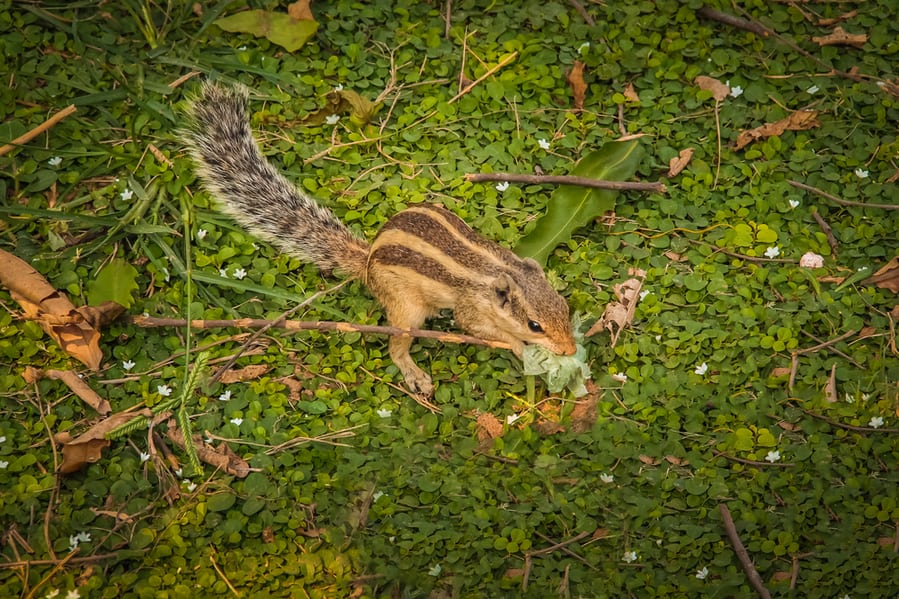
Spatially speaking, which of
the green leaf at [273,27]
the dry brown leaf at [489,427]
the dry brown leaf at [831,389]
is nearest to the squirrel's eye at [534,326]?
the dry brown leaf at [489,427]

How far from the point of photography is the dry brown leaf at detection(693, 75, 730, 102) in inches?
207

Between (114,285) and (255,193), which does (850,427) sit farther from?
(114,285)

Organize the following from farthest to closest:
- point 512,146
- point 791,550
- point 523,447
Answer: point 512,146, point 523,447, point 791,550

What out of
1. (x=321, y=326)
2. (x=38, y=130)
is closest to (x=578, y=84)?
(x=321, y=326)

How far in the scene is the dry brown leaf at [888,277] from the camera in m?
4.63

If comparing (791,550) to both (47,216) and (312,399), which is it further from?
(47,216)

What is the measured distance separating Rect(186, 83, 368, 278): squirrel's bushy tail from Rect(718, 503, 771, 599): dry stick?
2109 mm

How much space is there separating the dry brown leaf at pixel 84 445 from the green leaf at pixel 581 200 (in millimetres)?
2129

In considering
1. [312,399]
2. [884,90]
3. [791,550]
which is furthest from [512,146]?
[791,550]

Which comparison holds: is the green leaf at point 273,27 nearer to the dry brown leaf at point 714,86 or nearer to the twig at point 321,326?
the twig at point 321,326

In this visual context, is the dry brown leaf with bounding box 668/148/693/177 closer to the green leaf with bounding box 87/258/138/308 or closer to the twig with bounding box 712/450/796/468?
the twig with bounding box 712/450/796/468

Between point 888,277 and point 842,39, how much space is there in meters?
1.62

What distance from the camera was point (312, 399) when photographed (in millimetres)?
4375

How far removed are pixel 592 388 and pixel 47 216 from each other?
2.93 meters
